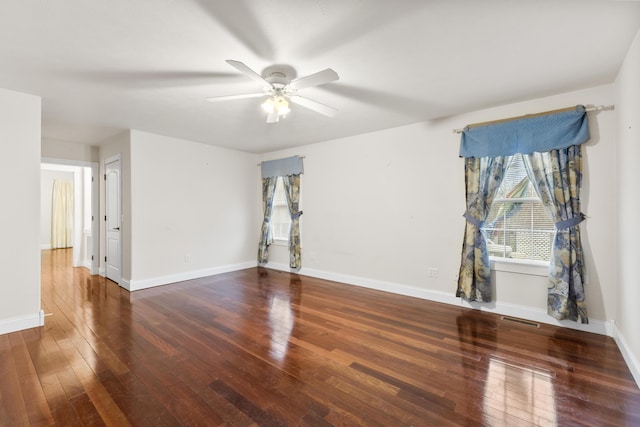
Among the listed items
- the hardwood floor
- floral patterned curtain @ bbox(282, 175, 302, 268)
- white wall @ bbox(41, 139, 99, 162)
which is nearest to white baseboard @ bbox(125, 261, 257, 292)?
the hardwood floor

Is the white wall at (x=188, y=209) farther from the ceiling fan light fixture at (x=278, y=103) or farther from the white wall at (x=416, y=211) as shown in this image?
the ceiling fan light fixture at (x=278, y=103)

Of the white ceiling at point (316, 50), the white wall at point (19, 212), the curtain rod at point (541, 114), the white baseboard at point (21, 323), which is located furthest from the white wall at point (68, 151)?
the curtain rod at point (541, 114)

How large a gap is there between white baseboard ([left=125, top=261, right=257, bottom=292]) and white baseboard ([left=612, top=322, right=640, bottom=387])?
5.44 m

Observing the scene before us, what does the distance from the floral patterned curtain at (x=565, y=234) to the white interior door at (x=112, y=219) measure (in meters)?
6.03

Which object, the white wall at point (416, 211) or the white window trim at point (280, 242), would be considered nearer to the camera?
the white wall at point (416, 211)

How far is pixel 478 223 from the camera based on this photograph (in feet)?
11.1

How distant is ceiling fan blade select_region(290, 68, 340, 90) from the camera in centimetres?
205

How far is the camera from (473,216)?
135 inches

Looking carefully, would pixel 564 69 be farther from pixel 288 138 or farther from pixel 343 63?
pixel 288 138

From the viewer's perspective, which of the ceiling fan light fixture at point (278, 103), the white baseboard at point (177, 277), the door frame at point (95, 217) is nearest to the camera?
the ceiling fan light fixture at point (278, 103)

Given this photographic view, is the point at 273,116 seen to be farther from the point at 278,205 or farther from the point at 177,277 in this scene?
the point at 177,277

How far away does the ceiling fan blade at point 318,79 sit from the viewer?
205cm

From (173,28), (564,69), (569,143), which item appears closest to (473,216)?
(569,143)

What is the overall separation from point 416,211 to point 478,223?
0.83 m
